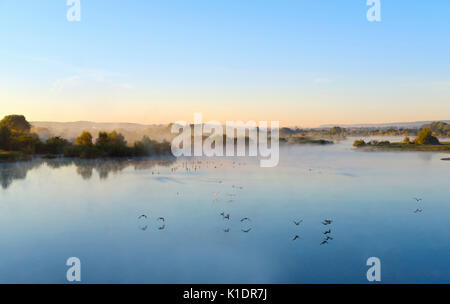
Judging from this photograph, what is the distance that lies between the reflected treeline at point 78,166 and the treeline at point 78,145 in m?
2.53

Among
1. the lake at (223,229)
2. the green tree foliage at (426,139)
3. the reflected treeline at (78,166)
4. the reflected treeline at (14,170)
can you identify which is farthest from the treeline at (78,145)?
the green tree foliage at (426,139)

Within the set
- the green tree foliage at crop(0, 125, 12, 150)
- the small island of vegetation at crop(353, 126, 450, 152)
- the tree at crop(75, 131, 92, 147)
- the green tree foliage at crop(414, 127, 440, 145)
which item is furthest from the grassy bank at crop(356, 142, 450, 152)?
the green tree foliage at crop(0, 125, 12, 150)

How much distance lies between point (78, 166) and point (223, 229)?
3420cm

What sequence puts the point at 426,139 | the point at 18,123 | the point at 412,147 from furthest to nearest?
the point at 426,139 → the point at 412,147 → the point at 18,123

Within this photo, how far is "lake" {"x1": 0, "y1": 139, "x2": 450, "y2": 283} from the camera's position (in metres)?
13.3

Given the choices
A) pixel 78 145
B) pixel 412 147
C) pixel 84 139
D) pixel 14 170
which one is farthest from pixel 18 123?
pixel 412 147

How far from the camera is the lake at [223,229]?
13336mm

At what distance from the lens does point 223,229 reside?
725 inches

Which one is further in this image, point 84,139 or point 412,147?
point 412,147

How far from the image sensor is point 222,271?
517 inches

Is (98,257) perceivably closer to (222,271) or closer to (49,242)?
(49,242)

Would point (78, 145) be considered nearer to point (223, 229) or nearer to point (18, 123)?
point (18, 123)

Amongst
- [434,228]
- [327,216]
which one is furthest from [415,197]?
[327,216]

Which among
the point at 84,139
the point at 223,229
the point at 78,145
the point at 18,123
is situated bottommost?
the point at 223,229
